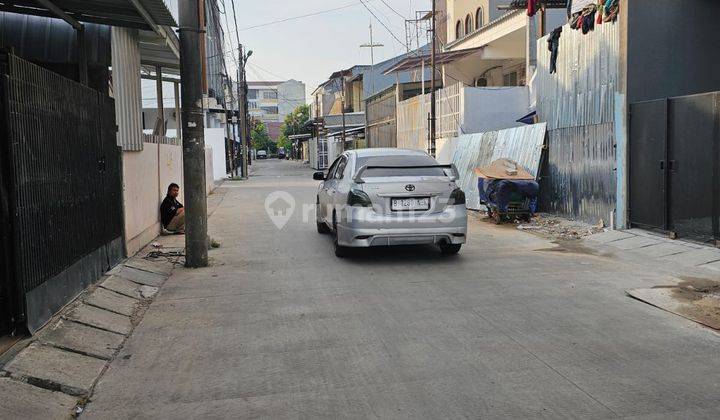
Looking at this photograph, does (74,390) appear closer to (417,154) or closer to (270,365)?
(270,365)

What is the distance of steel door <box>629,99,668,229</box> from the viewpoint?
1012cm

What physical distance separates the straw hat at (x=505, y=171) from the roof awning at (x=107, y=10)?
24.8ft

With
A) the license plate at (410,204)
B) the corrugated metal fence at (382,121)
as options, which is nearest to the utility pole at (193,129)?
the license plate at (410,204)

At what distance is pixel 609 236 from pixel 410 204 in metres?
4.25

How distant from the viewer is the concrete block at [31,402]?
154 inches

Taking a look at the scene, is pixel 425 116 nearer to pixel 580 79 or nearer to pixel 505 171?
pixel 505 171

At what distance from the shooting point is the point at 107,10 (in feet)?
27.3

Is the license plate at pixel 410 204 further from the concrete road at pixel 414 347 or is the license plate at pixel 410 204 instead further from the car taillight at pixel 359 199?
the concrete road at pixel 414 347

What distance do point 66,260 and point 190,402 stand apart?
8.93ft

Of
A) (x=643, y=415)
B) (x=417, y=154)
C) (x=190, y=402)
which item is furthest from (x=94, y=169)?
(x=643, y=415)

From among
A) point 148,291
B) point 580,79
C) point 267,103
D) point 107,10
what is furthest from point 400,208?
point 267,103

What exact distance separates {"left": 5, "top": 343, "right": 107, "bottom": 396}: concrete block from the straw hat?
10223mm

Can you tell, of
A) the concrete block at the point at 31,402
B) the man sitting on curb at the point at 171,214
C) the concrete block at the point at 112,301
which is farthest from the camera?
the man sitting on curb at the point at 171,214

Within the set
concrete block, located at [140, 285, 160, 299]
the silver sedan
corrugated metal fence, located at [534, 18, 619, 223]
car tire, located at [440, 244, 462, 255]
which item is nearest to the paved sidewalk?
corrugated metal fence, located at [534, 18, 619, 223]
